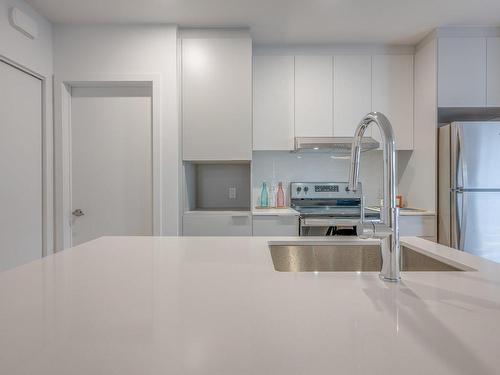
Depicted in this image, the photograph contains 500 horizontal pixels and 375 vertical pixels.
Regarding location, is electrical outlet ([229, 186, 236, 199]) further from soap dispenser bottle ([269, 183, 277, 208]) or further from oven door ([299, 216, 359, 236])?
oven door ([299, 216, 359, 236])

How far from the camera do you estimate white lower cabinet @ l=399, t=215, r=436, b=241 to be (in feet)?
9.04

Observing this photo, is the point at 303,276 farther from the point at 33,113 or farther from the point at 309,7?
the point at 33,113

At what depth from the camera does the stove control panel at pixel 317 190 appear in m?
3.30

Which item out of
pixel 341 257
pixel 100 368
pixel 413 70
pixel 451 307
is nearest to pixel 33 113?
pixel 341 257

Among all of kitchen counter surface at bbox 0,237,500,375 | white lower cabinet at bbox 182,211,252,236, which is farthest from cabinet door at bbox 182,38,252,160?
kitchen counter surface at bbox 0,237,500,375

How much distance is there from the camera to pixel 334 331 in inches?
21.0

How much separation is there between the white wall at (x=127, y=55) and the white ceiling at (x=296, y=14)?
85 mm

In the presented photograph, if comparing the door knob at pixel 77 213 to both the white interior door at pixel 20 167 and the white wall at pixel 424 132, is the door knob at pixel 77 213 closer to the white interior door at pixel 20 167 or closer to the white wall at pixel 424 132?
the white interior door at pixel 20 167

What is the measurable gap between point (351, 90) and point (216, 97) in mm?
1286

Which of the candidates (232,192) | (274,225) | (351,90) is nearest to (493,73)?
(351,90)

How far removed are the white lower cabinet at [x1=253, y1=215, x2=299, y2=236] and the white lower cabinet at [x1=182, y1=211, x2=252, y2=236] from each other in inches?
2.6

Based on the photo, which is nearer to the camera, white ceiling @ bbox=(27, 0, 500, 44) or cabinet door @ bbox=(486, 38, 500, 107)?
white ceiling @ bbox=(27, 0, 500, 44)

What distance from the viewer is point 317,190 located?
3316 millimetres

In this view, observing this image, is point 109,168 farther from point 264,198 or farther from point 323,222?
point 323,222
